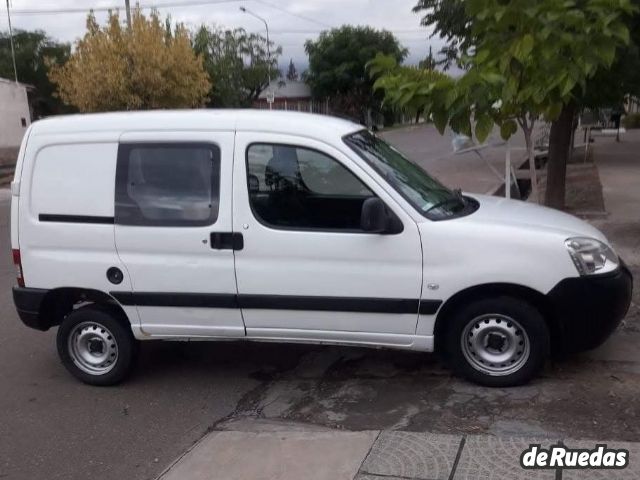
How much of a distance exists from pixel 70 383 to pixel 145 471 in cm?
172

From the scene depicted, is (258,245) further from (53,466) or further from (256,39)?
(256,39)

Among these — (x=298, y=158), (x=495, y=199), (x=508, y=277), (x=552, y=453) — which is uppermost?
(x=298, y=158)

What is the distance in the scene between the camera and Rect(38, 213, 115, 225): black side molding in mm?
5123

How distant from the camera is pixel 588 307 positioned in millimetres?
4699

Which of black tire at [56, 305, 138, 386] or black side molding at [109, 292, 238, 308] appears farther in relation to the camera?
black tire at [56, 305, 138, 386]

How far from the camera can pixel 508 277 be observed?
4637 millimetres

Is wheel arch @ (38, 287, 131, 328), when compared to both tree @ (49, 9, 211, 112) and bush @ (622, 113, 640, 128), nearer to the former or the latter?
tree @ (49, 9, 211, 112)

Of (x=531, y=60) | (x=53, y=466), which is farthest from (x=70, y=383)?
(x=531, y=60)

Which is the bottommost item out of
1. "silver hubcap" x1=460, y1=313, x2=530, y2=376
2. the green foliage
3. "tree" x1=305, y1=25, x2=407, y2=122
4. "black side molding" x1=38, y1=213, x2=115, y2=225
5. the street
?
the street

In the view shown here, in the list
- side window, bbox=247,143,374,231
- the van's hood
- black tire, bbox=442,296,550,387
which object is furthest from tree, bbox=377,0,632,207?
black tire, bbox=442,296,550,387

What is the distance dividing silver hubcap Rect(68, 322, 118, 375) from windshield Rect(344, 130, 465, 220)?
7.54ft

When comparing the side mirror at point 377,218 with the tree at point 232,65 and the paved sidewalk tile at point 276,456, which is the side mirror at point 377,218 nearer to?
the paved sidewalk tile at point 276,456

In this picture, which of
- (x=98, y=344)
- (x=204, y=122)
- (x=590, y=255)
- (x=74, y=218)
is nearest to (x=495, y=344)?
(x=590, y=255)

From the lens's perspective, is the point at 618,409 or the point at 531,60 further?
the point at 531,60
